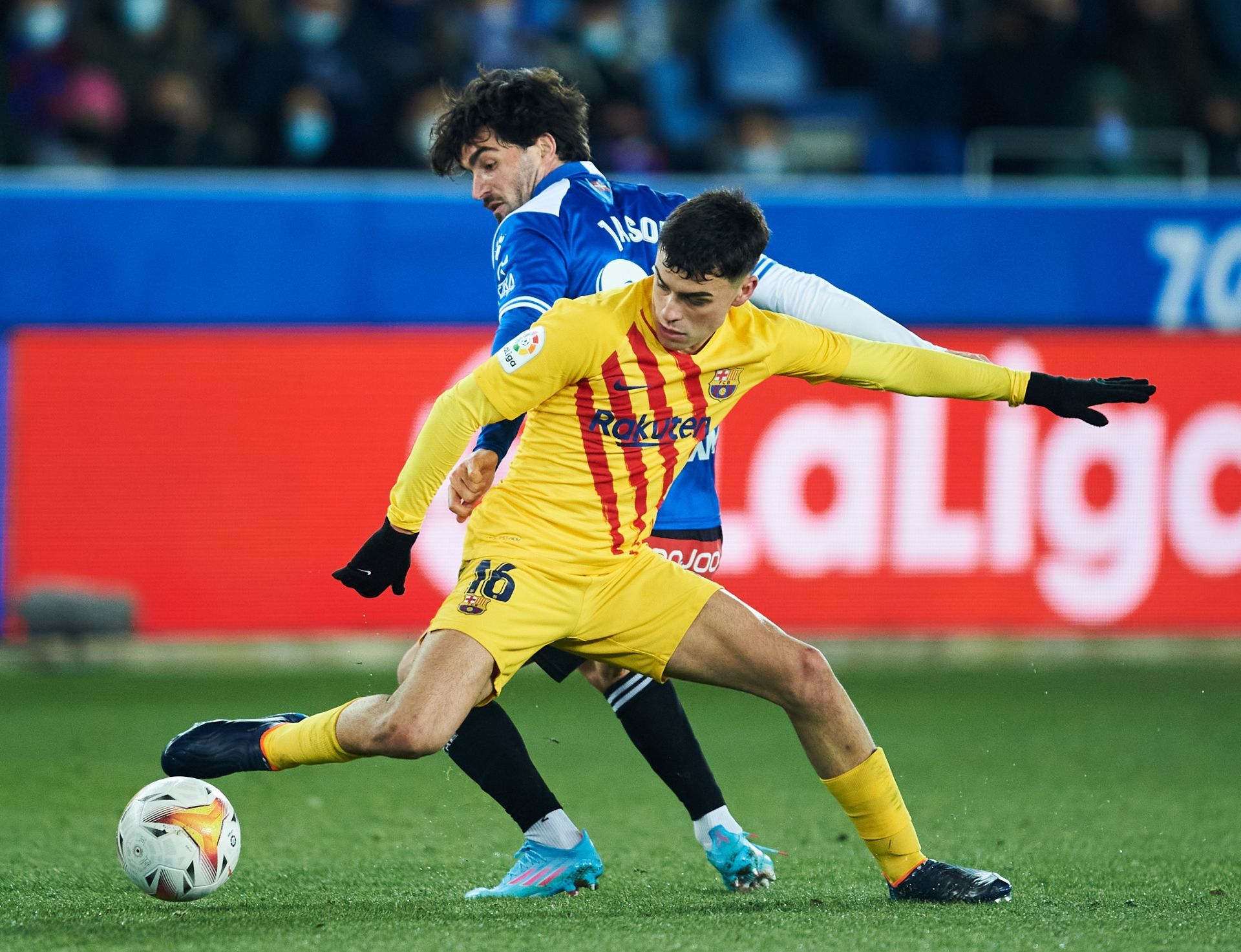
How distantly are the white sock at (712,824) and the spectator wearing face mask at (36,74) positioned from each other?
22.5 feet

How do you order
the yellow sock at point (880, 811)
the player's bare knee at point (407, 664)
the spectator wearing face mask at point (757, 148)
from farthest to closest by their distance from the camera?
the spectator wearing face mask at point (757, 148)
the yellow sock at point (880, 811)
the player's bare knee at point (407, 664)

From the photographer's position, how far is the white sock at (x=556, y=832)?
4.82 meters

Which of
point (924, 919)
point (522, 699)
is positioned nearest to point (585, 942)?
point (924, 919)

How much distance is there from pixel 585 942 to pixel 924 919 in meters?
0.86

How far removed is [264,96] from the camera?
1046 centimetres

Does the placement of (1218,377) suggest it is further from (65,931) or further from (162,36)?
(65,931)

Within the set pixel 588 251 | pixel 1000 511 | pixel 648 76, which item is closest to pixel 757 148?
pixel 648 76

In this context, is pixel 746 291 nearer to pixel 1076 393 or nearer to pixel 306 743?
pixel 1076 393

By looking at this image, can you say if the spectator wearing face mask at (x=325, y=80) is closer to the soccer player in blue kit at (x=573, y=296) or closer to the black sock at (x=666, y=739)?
the soccer player in blue kit at (x=573, y=296)

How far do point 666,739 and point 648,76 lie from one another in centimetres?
760

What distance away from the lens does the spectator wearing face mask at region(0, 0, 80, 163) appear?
10.2 metres

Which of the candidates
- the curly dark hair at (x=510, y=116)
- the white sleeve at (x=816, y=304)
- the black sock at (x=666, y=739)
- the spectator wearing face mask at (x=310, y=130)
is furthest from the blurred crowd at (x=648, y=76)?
the black sock at (x=666, y=739)

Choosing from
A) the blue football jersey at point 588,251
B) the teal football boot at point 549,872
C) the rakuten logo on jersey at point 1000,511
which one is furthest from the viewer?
the rakuten logo on jersey at point 1000,511

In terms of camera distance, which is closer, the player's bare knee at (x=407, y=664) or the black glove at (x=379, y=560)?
the black glove at (x=379, y=560)
